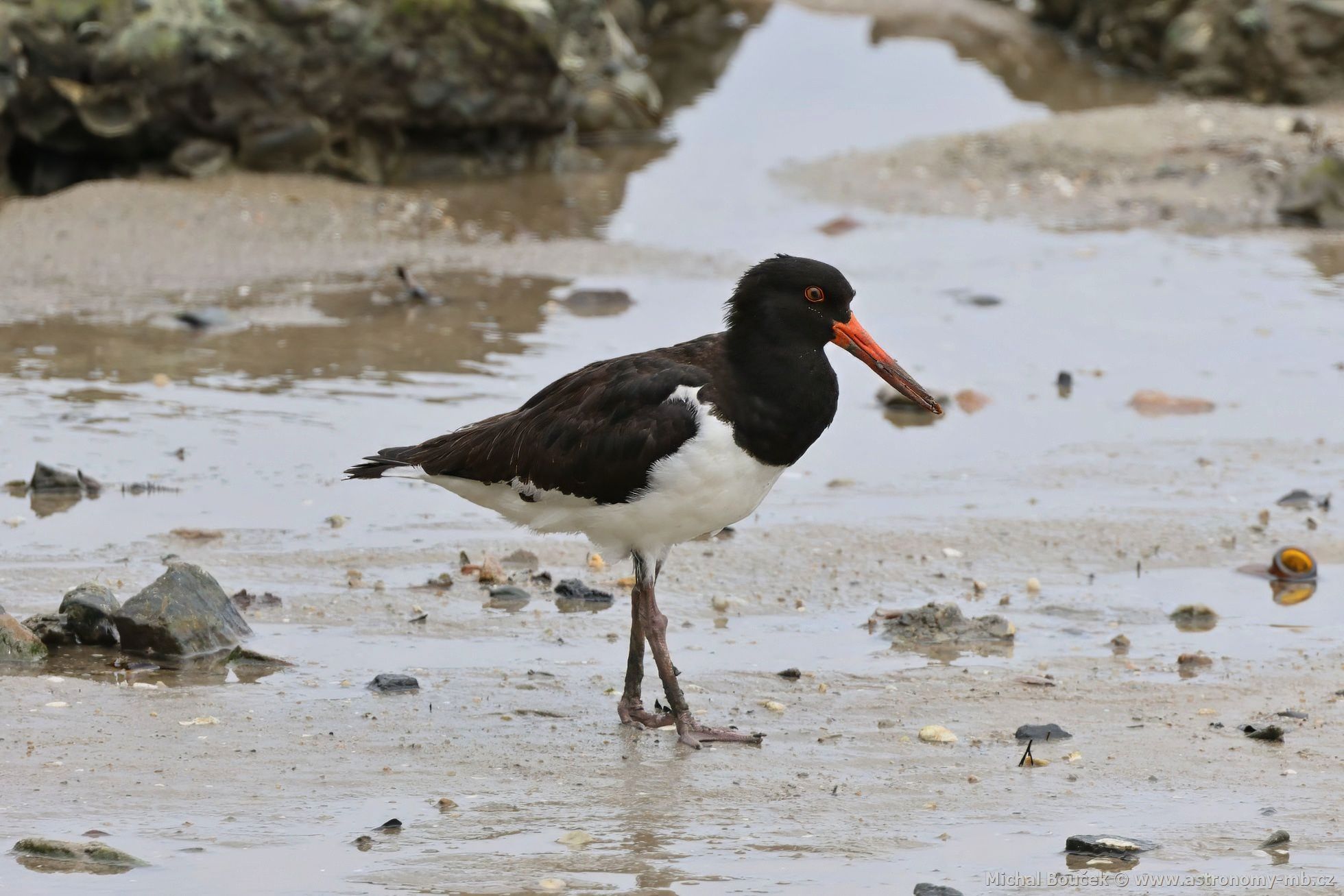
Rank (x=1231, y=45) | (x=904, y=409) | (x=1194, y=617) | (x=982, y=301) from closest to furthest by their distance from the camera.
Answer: (x=1194, y=617), (x=904, y=409), (x=982, y=301), (x=1231, y=45)

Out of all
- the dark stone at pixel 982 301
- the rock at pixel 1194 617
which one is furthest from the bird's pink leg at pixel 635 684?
the dark stone at pixel 982 301

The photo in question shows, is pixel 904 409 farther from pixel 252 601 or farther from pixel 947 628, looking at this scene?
pixel 252 601

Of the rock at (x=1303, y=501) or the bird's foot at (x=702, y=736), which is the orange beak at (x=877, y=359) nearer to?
the bird's foot at (x=702, y=736)

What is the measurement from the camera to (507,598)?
6641 millimetres

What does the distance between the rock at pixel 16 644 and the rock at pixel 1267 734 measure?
397 centimetres

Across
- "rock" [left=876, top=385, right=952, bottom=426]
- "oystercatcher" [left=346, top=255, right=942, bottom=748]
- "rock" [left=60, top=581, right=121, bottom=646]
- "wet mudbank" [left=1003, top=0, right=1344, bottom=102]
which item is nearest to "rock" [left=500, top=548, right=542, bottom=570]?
"oystercatcher" [left=346, top=255, right=942, bottom=748]

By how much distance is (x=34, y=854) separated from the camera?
4.32 m

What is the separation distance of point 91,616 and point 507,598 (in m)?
1.57

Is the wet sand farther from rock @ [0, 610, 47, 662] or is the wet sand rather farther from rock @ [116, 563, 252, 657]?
rock @ [0, 610, 47, 662]

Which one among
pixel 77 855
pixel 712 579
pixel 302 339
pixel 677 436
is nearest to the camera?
pixel 77 855

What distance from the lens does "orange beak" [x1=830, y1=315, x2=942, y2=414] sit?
5703 millimetres

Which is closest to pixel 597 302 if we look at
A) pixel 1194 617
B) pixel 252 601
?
pixel 252 601

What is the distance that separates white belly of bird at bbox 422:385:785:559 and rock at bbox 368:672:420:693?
669 millimetres

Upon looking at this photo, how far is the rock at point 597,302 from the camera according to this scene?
425 inches
